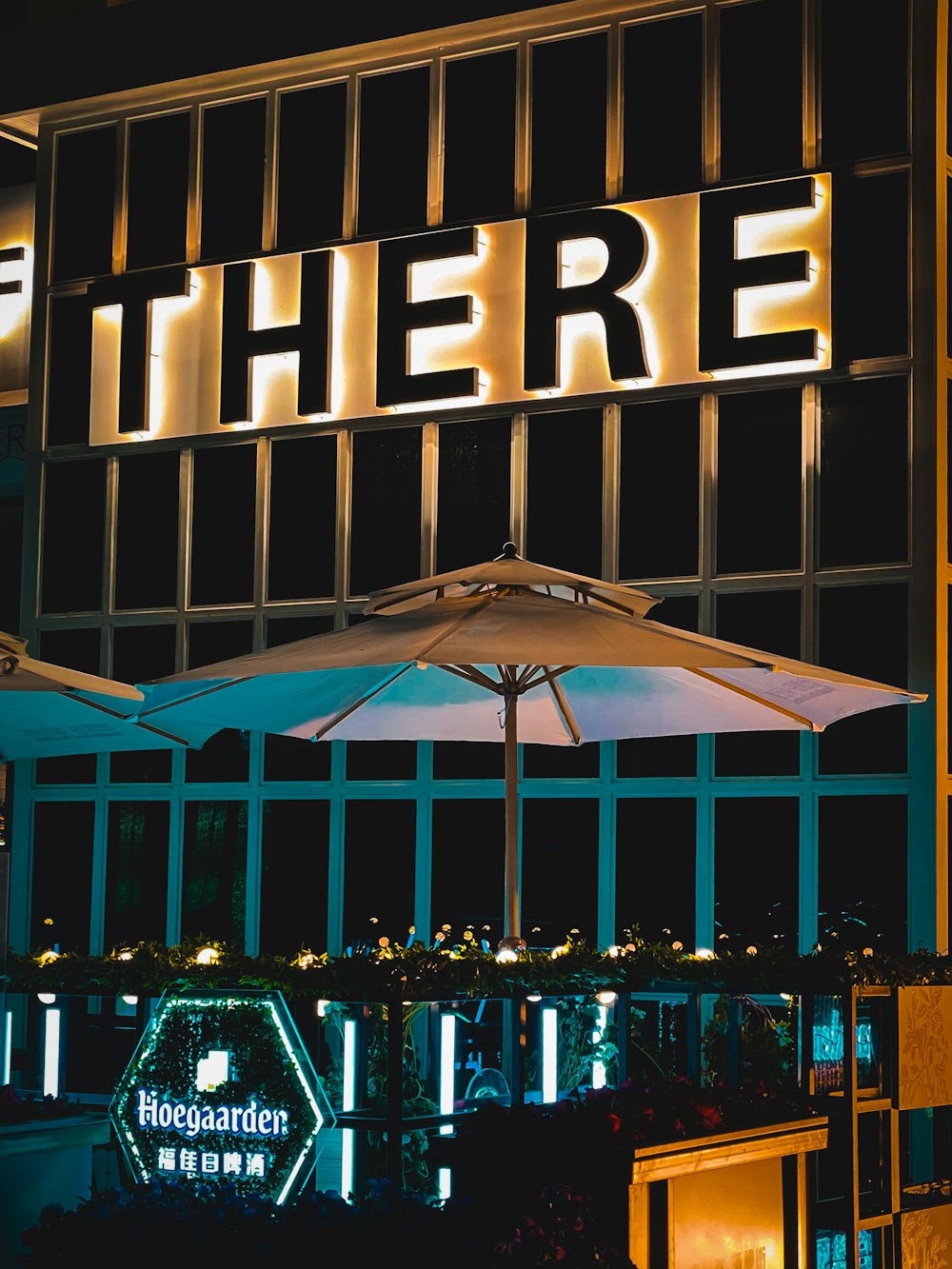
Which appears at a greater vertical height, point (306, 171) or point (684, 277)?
point (306, 171)

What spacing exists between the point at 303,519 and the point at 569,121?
344 cm

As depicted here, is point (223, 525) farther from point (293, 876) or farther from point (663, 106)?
point (663, 106)

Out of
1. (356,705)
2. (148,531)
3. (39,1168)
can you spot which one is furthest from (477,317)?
(39,1168)

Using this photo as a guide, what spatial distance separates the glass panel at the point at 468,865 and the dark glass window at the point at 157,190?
5005mm

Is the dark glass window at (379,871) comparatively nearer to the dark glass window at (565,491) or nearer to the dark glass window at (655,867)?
the dark glass window at (655,867)

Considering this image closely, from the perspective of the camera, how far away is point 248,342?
45.8ft

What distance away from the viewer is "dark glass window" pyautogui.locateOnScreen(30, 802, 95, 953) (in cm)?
1403

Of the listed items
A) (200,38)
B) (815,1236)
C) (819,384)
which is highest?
(200,38)

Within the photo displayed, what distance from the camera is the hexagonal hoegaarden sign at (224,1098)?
681 centimetres

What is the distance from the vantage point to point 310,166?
14.0 m

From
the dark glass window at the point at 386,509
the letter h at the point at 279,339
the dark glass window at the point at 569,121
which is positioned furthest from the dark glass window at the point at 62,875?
the dark glass window at the point at 569,121

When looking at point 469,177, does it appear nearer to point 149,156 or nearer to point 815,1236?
point 149,156

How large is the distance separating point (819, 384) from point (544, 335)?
1.99m

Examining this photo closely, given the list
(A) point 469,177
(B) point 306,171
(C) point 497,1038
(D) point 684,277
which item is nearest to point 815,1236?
(C) point 497,1038
